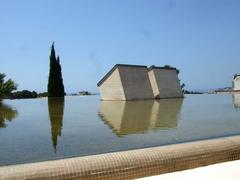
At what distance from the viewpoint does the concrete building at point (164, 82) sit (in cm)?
2039

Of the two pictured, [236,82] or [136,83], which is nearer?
[136,83]

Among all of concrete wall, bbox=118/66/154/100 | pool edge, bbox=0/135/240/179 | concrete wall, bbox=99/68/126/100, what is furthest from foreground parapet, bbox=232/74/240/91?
pool edge, bbox=0/135/240/179

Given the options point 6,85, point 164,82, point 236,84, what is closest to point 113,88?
point 164,82

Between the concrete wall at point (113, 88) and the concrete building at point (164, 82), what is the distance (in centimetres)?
314

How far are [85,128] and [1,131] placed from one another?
1681 millimetres

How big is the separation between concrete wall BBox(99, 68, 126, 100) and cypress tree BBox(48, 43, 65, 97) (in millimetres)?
4314

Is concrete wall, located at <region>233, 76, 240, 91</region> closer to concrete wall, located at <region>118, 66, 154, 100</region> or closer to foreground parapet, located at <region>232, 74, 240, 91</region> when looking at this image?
foreground parapet, located at <region>232, 74, 240, 91</region>

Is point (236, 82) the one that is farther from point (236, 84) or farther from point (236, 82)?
point (236, 84)

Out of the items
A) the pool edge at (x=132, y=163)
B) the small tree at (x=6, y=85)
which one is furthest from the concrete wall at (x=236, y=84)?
the pool edge at (x=132, y=163)

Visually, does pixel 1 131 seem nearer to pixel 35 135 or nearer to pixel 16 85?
pixel 35 135

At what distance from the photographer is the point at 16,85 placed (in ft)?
72.0

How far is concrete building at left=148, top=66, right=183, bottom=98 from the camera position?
20391mm

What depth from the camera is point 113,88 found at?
60.3ft

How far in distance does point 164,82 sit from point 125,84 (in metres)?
4.00
